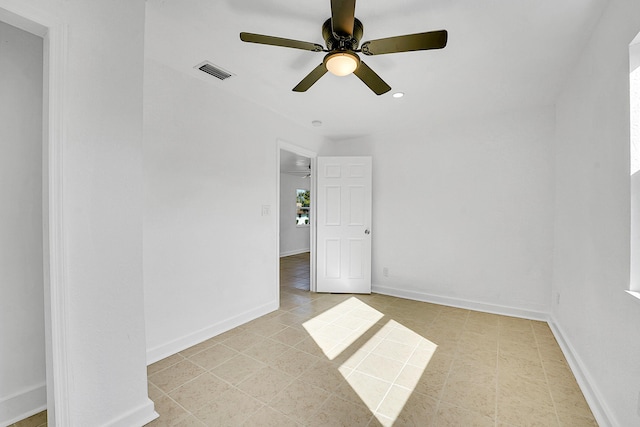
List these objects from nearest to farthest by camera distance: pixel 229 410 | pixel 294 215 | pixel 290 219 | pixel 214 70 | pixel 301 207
Result: pixel 229 410
pixel 214 70
pixel 290 219
pixel 294 215
pixel 301 207

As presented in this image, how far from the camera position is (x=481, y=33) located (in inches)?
74.6

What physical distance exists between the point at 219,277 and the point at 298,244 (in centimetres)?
584

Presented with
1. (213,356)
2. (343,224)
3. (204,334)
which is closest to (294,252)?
(343,224)

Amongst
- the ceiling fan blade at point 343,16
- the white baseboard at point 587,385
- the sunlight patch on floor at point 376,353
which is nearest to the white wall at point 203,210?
the sunlight patch on floor at point 376,353

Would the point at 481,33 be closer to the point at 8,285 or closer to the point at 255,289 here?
the point at 255,289

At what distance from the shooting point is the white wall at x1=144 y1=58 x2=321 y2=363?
2283 millimetres

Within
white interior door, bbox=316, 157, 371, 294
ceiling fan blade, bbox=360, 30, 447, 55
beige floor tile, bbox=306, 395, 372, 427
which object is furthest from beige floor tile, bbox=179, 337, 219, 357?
ceiling fan blade, bbox=360, 30, 447, 55

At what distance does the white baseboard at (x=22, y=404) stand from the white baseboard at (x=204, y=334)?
2.04ft

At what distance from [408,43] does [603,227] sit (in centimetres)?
166

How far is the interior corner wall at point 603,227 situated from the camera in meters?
1.42

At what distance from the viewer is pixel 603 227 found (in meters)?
1.72

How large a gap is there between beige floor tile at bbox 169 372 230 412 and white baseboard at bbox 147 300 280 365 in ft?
1.64

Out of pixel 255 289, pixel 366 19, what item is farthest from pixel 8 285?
pixel 366 19

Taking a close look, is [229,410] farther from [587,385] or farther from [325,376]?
[587,385]
